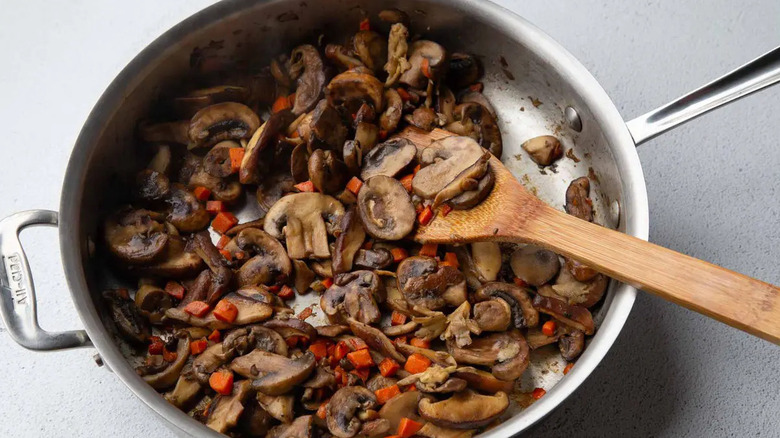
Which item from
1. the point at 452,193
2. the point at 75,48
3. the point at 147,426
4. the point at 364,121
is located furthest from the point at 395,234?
the point at 75,48

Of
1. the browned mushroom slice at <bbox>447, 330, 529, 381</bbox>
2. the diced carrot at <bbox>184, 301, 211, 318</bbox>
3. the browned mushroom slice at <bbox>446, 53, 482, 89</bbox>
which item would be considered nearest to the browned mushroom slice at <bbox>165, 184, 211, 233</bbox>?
the diced carrot at <bbox>184, 301, 211, 318</bbox>

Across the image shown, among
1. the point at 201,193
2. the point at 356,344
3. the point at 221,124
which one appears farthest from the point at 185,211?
the point at 356,344

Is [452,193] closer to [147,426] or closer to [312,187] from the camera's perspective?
[312,187]

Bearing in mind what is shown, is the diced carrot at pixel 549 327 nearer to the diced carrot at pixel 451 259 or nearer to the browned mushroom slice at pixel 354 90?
the diced carrot at pixel 451 259

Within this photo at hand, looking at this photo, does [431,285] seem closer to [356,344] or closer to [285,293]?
[356,344]

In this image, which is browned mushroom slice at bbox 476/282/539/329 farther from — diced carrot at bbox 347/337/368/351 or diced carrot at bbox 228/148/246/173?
diced carrot at bbox 228/148/246/173
